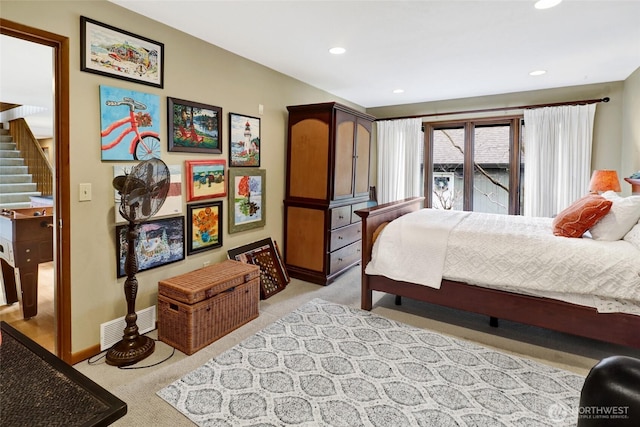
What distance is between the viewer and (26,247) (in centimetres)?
271

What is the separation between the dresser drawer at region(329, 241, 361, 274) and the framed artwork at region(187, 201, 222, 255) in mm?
1279

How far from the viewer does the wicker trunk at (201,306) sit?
237 centimetres

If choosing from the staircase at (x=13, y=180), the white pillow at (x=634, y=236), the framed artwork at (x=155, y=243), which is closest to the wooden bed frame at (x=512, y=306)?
the white pillow at (x=634, y=236)

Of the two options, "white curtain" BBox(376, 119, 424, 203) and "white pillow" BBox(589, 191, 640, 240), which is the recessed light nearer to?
"white pillow" BBox(589, 191, 640, 240)

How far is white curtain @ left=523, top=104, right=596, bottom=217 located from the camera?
427 cm

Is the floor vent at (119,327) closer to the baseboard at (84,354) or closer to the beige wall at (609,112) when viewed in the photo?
the baseboard at (84,354)

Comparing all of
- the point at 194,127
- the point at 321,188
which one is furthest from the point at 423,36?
the point at 194,127

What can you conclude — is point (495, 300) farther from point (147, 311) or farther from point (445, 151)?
point (445, 151)

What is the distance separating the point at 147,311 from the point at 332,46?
8.87ft

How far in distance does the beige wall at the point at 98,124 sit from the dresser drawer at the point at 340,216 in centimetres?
116

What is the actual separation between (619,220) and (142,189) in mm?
3220

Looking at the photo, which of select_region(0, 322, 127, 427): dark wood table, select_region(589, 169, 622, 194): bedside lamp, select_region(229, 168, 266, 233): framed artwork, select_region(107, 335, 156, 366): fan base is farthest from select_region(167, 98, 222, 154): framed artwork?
select_region(589, 169, 622, 194): bedside lamp

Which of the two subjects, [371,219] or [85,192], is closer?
[85,192]

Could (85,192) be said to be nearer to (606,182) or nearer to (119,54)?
(119,54)
